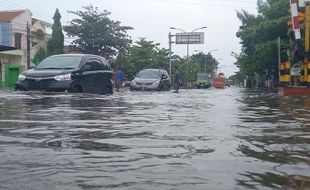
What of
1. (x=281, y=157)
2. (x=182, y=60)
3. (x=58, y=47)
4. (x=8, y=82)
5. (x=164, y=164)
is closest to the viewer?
(x=164, y=164)

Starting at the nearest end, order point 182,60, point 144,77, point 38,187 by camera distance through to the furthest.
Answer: point 38,187 → point 144,77 → point 182,60


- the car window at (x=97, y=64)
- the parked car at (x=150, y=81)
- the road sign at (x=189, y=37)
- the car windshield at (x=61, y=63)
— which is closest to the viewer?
the car windshield at (x=61, y=63)

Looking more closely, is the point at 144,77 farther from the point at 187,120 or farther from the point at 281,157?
the point at 281,157

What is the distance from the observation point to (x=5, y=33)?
143ft

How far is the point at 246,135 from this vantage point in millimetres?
5367

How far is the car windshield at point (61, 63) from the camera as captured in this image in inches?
502

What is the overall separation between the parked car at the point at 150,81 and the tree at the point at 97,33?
2421 cm

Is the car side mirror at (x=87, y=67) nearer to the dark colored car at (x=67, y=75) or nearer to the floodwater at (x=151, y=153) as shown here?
the dark colored car at (x=67, y=75)

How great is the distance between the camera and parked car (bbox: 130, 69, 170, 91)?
893 inches

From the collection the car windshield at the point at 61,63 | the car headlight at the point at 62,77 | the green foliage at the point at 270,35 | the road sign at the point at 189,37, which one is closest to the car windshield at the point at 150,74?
the green foliage at the point at 270,35

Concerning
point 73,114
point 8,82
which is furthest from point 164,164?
point 8,82

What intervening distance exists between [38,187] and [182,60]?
70742 millimetres

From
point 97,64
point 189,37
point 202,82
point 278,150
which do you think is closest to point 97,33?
point 202,82

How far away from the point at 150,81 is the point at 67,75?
426 inches
